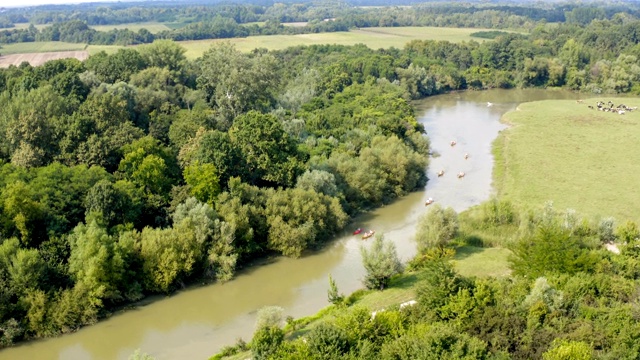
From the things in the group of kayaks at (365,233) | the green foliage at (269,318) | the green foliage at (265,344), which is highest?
the green foliage at (265,344)

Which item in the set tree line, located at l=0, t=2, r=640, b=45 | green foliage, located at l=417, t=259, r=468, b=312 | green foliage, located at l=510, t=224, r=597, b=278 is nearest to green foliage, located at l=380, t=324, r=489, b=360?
green foliage, located at l=417, t=259, r=468, b=312

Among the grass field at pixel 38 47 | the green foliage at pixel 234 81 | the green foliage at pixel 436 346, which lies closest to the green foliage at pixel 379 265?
the green foliage at pixel 436 346

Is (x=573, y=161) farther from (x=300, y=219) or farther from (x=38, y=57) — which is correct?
(x=38, y=57)

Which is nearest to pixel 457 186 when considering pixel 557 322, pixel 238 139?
pixel 238 139

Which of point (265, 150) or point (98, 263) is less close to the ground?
point (265, 150)

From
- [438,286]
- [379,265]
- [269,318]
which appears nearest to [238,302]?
[269,318]

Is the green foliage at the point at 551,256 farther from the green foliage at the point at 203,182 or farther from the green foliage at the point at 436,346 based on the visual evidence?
the green foliage at the point at 203,182

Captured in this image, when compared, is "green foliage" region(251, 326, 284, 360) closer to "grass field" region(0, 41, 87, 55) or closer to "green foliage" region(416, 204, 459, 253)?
"green foliage" region(416, 204, 459, 253)
